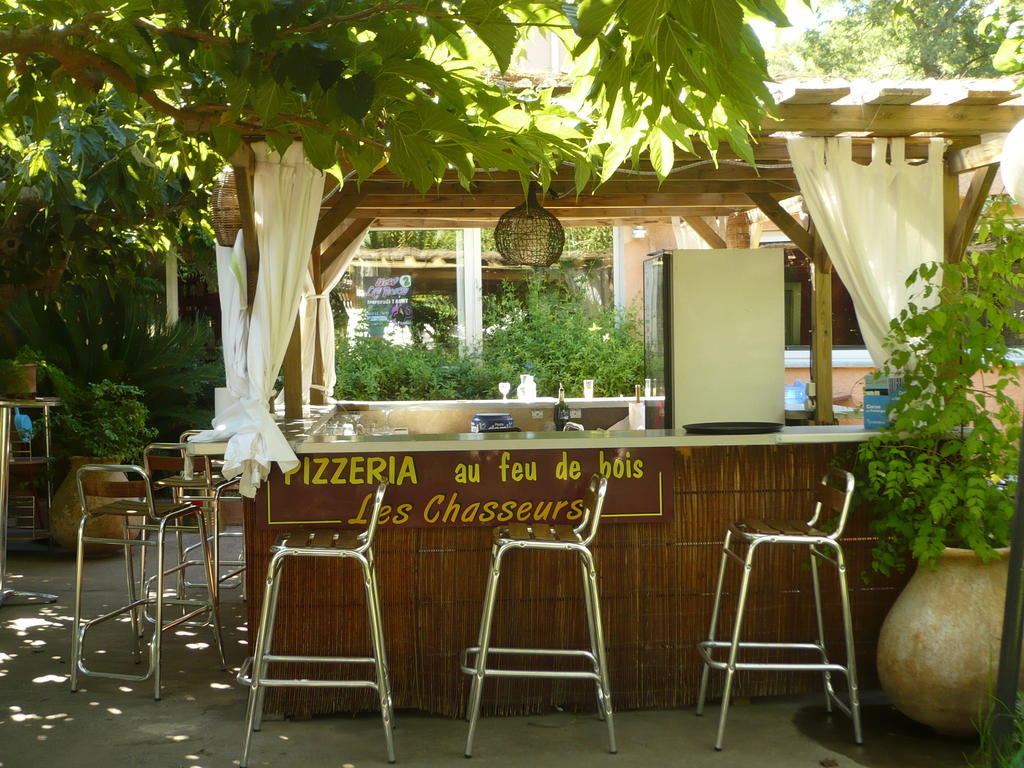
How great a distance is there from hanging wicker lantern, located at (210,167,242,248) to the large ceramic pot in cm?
320

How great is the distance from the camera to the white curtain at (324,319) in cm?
847

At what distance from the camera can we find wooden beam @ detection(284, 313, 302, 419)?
5348 mm

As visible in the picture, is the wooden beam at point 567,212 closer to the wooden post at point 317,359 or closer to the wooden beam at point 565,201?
the wooden beam at point 565,201

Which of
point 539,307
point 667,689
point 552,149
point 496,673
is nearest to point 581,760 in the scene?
point 496,673

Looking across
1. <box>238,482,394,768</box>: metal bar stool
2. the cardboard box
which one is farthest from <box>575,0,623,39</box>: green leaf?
the cardboard box

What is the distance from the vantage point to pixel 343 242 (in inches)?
340

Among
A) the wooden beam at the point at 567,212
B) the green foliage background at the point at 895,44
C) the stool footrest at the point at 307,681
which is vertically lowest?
the stool footrest at the point at 307,681

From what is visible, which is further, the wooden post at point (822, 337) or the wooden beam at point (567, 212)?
the wooden beam at point (567, 212)

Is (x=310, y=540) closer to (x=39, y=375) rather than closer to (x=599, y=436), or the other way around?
(x=599, y=436)

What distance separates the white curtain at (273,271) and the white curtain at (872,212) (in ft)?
7.35

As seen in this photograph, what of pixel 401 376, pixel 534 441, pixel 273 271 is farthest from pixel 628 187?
pixel 401 376

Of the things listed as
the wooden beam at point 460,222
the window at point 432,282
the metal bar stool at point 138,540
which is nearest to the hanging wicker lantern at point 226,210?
the metal bar stool at point 138,540

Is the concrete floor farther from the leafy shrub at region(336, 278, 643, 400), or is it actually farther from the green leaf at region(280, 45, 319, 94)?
the leafy shrub at region(336, 278, 643, 400)

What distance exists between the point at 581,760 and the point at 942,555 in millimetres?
1568
